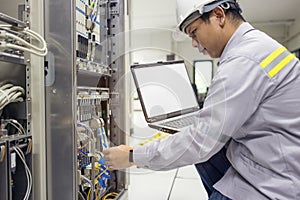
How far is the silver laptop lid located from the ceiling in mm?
3906

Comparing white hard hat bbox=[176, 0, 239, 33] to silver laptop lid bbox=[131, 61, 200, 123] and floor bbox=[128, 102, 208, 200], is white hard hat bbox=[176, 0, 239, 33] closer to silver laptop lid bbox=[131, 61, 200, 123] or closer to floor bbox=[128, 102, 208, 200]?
silver laptop lid bbox=[131, 61, 200, 123]

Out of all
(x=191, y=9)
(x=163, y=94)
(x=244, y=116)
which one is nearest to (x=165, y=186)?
(x=163, y=94)

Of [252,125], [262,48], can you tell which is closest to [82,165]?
[252,125]

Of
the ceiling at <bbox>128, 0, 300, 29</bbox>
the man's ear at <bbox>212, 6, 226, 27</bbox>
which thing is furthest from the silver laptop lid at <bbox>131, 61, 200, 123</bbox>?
the ceiling at <bbox>128, 0, 300, 29</bbox>

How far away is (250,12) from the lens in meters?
6.63

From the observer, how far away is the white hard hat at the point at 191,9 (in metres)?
1.05

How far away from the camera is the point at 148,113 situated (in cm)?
129

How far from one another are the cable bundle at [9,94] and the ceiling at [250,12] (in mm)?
4281

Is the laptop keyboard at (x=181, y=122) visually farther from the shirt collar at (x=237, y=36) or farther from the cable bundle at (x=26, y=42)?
the cable bundle at (x=26, y=42)

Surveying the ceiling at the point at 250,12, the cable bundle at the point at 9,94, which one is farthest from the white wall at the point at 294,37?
the cable bundle at the point at 9,94

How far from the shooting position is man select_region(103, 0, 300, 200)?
921 mm

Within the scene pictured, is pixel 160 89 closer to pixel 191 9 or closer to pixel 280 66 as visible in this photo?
pixel 191 9

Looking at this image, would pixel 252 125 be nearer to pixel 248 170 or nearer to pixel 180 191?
pixel 248 170

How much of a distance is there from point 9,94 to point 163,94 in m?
0.66
